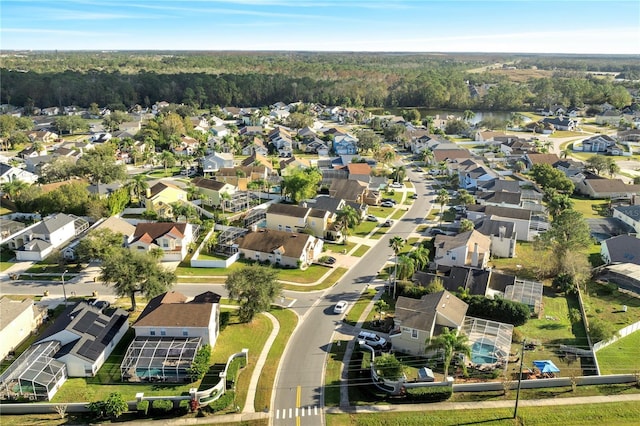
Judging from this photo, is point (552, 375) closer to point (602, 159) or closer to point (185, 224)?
point (185, 224)

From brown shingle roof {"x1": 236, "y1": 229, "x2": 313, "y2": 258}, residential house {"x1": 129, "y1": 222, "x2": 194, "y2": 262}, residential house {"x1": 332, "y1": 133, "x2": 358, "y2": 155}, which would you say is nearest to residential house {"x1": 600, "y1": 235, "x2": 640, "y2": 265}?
brown shingle roof {"x1": 236, "y1": 229, "x2": 313, "y2": 258}

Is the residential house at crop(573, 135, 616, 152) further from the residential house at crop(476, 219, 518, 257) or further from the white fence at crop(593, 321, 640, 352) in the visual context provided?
the white fence at crop(593, 321, 640, 352)

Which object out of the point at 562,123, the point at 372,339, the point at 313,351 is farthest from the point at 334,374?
the point at 562,123

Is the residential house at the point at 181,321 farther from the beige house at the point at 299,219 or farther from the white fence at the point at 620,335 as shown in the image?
the white fence at the point at 620,335

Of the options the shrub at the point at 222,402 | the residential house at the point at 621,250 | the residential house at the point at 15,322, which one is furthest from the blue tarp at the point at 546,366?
the residential house at the point at 15,322

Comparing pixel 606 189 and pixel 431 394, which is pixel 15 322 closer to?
pixel 431 394
